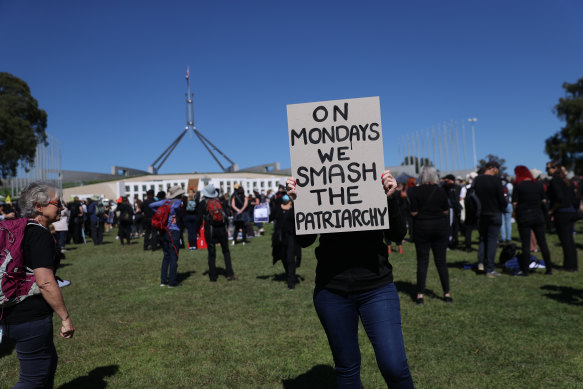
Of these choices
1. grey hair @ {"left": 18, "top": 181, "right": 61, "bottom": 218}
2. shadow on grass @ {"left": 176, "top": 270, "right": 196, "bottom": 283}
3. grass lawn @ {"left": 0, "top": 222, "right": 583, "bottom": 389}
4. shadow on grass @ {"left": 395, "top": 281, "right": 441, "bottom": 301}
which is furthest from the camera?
shadow on grass @ {"left": 176, "top": 270, "right": 196, "bottom": 283}

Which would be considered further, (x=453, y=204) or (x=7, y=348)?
(x=453, y=204)

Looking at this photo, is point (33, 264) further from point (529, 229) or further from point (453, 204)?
point (453, 204)

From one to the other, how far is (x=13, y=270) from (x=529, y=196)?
8362 mm

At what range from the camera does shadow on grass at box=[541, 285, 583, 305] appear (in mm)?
6432

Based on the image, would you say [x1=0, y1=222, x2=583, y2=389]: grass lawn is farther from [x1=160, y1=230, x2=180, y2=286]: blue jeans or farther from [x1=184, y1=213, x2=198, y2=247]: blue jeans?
[x1=184, y1=213, x2=198, y2=247]: blue jeans

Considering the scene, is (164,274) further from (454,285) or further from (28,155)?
(28,155)

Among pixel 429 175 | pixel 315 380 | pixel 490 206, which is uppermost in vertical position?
pixel 429 175

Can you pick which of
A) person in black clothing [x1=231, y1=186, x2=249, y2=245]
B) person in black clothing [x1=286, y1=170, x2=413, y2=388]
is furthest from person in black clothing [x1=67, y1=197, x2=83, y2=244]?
person in black clothing [x1=286, y1=170, x2=413, y2=388]

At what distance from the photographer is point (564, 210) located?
8.45m

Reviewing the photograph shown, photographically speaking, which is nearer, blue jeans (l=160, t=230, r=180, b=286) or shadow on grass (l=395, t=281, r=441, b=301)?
shadow on grass (l=395, t=281, r=441, b=301)

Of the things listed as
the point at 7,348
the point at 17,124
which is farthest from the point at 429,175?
the point at 17,124

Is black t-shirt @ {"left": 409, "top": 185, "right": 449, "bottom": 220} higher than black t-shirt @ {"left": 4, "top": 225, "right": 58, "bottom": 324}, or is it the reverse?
black t-shirt @ {"left": 409, "top": 185, "right": 449, "bottom": 220}

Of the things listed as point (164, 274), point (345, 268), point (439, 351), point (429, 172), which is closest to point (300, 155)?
point (345, 268)

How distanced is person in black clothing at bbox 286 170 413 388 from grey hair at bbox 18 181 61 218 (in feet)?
7.26
